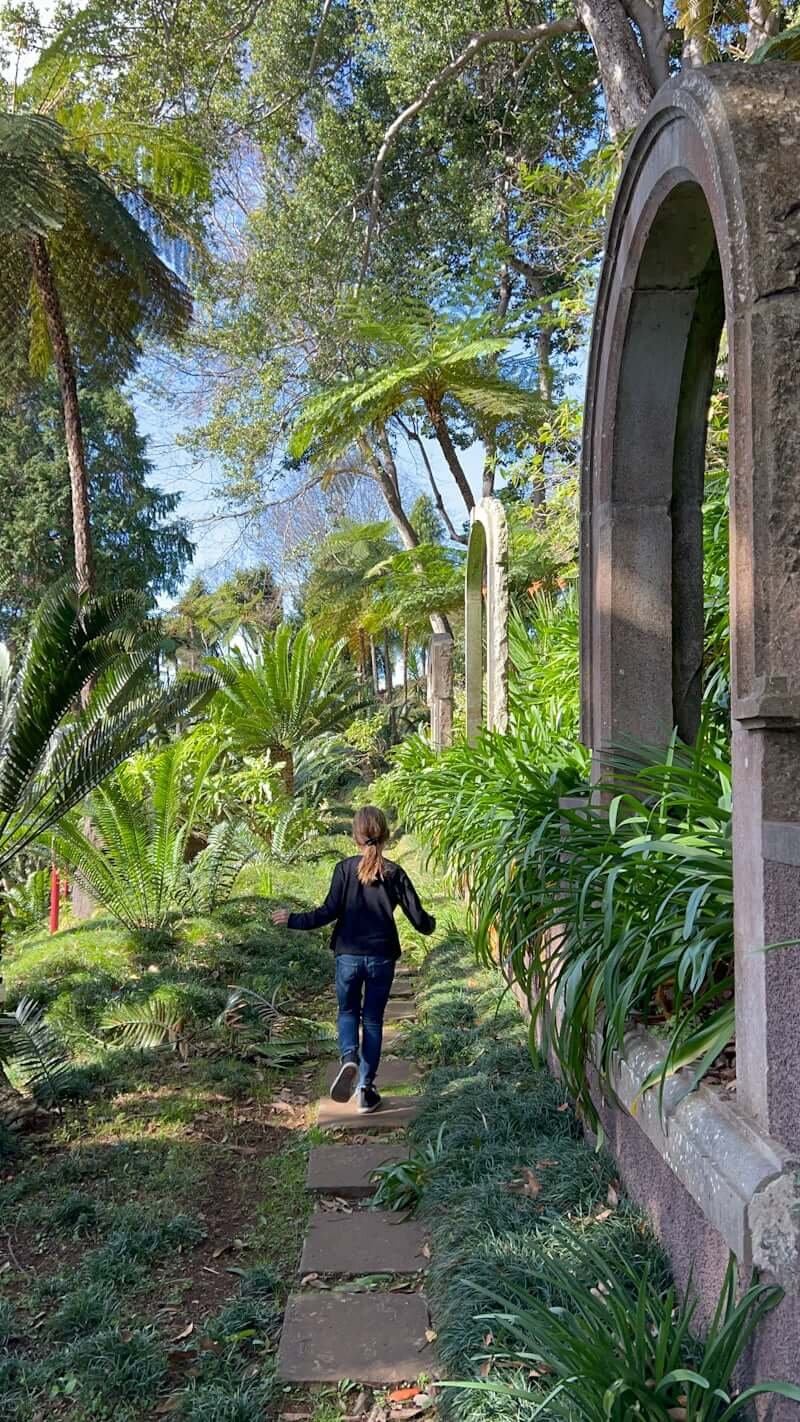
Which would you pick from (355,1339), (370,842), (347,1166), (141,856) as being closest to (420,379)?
(141,856)

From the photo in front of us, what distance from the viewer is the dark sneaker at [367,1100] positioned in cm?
490

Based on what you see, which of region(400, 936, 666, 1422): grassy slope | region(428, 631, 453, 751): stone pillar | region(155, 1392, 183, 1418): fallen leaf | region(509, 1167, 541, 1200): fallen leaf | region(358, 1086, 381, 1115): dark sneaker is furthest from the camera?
region(428, 631, 453, 751): stone pillar

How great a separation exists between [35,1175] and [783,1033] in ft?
10.9

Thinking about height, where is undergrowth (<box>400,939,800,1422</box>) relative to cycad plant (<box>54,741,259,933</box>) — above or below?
below

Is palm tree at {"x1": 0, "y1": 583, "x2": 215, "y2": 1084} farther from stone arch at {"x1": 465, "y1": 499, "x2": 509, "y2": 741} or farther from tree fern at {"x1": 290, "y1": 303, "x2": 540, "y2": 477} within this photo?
tree fern at {"x1": 290, "y1": 303, "x2": 540, "y2": 477}

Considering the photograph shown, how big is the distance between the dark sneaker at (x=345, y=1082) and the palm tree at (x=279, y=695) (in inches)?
353

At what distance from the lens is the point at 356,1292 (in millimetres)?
3346

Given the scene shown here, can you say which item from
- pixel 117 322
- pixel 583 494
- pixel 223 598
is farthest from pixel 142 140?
pixel 223 598

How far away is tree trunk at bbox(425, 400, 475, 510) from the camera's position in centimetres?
1307

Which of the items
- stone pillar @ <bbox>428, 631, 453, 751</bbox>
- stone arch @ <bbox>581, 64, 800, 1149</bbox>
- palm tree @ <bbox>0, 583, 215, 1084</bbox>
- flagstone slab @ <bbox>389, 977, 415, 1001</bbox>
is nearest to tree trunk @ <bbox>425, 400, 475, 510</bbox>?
stone pillar @ <bbox>428, 631, 453, 751</bbox>

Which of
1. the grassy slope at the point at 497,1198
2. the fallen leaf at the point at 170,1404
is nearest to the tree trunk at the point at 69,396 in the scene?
the grassy slope at the point at 497,1198

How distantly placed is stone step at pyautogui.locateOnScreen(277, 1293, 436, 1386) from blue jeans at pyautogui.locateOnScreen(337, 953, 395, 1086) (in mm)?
1732

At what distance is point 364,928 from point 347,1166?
3.79 ft

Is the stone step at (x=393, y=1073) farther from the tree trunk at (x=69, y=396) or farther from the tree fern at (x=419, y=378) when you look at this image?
the tree fern at (x=419, y=378)
